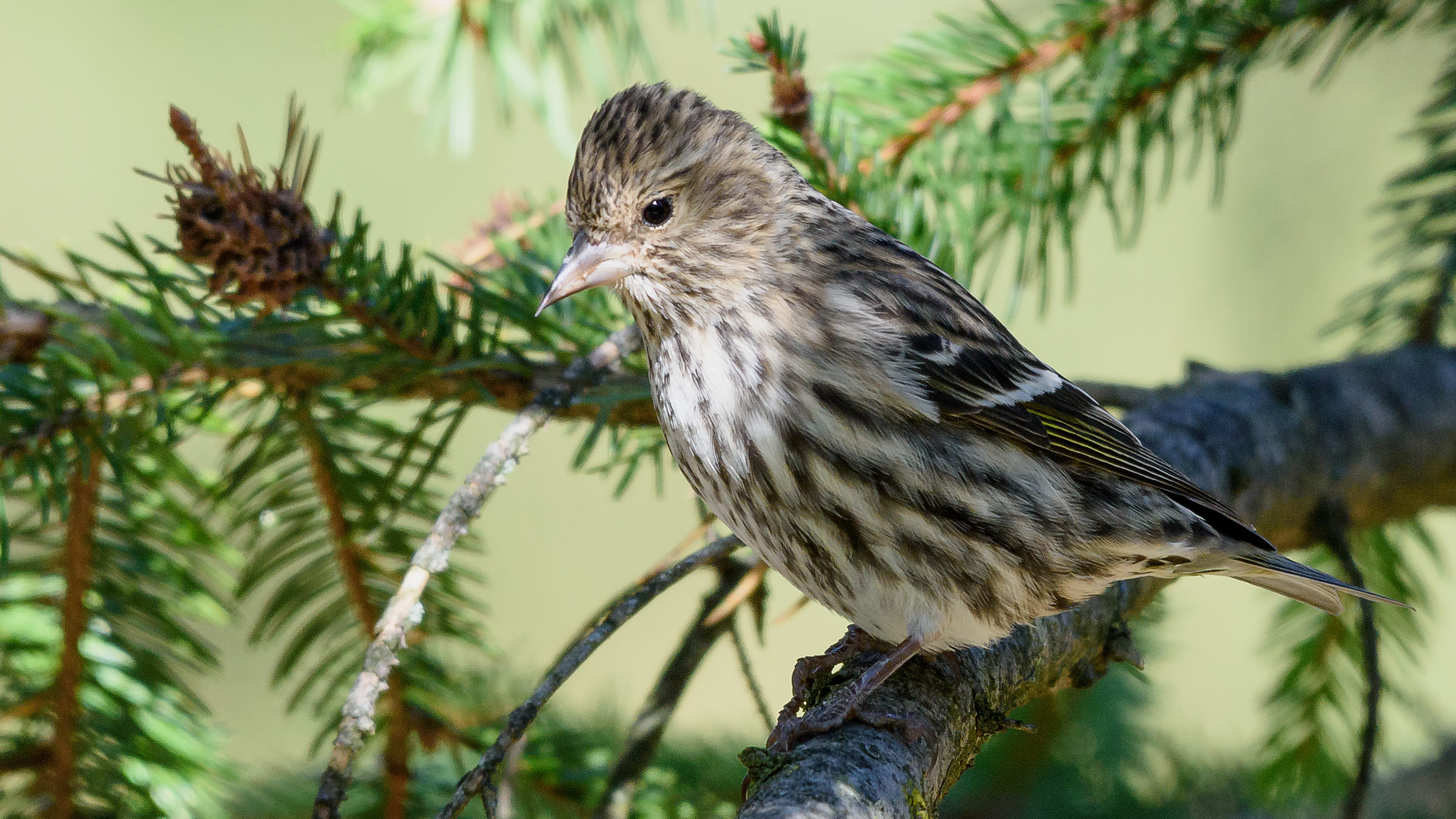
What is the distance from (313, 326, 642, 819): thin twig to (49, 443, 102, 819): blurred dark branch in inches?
19.8

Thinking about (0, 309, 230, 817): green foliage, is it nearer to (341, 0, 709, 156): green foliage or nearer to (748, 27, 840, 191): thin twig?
(341, 0, 709, 156): green foliage

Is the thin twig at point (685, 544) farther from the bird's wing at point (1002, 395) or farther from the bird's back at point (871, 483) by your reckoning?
the bird's wing at point (1002, 395)

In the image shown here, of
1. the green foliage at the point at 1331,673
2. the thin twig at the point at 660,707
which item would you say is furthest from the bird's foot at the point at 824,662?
the green foliage at the point at 1331,673

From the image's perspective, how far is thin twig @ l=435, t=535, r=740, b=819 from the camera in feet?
3.02

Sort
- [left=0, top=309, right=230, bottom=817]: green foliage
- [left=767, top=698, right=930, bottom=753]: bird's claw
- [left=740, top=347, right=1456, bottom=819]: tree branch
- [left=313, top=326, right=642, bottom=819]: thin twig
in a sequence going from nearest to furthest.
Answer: [left=313, top=326, right=642, bottom=819]: thin twig → [left=740, top=347, right=1456, bottom=819]: tree branch → [left=767, top=698, right=930, bottom=753]: bird's claw → [left=0, top=309, right=230, bottom=817]: green foliage

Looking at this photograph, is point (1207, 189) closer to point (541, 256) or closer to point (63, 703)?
point (541, 256)

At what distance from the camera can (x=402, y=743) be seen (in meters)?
1.52

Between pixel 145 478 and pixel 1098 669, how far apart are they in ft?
3.99

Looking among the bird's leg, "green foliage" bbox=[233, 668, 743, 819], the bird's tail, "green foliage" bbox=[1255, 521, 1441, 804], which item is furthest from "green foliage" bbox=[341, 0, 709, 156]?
"green foliage" bbox=[1255, 521, 1441, 804]

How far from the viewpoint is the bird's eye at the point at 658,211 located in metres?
1.57

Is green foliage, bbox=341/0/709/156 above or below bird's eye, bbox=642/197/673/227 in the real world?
above

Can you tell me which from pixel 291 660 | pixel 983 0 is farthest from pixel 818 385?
pixel 291 660

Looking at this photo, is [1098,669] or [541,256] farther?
[541,256]

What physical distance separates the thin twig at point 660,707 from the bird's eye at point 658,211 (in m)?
0.46
